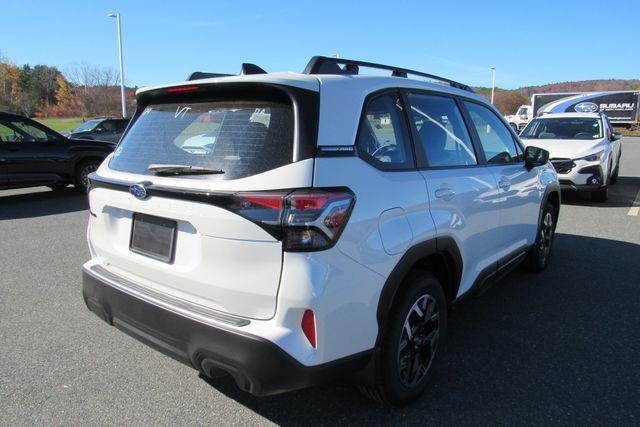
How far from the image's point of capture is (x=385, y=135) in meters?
2.59

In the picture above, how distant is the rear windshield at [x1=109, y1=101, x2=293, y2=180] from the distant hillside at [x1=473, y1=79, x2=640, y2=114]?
7077 centimetres

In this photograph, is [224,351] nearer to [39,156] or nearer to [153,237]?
[153,237]

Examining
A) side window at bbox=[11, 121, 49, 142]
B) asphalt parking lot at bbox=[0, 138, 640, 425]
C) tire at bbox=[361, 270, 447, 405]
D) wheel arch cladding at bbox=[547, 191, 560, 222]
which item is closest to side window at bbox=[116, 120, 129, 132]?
side window at bbox=[11, 121, 49, 142]

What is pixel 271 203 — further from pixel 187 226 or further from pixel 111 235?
pixel 111 235

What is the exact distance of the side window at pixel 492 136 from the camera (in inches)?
144

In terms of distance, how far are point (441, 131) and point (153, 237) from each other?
189cm

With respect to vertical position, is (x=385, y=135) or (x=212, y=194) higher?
(x=385, y=135)

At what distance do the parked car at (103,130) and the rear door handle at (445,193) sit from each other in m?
16.0

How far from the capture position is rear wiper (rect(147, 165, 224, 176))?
223cm

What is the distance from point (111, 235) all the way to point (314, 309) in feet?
4.49

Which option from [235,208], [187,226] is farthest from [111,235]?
[235,208]

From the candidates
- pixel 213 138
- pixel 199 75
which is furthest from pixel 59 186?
pixel 213 138

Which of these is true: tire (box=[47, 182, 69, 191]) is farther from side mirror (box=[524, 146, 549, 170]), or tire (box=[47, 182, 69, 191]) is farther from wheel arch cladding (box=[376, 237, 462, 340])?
wheel arch cladding (box=[376, 237, 462, 340])

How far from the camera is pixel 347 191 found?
215 cm
